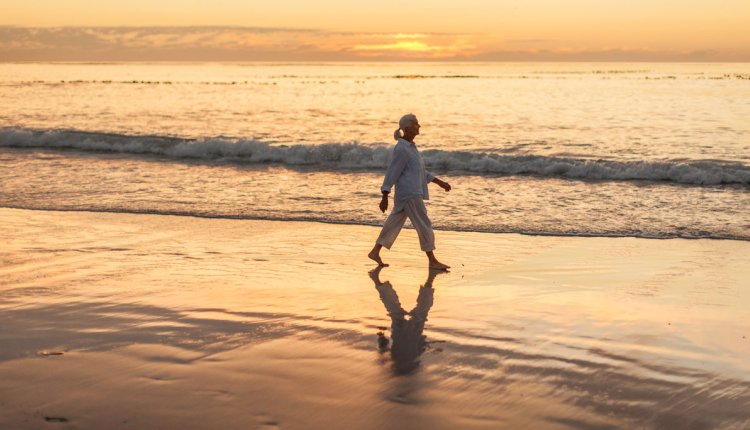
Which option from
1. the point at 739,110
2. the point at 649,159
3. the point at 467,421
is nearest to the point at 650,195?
the point at 649,159

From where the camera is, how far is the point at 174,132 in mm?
29922

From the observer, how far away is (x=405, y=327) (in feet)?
21.2

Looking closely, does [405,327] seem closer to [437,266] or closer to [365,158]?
[437,266]

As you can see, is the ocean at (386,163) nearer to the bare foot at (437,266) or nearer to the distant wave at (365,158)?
the distant wave at (365,158)

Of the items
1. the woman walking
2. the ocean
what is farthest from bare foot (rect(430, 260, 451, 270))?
the ocean

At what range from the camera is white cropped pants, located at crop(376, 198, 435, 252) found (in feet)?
29.2

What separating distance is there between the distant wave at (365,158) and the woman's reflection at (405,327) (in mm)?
11235

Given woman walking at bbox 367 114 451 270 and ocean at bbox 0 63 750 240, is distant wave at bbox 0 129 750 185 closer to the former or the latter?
ocean at bbox 0 63 750 240

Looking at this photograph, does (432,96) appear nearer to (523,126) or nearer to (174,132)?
(523,126)

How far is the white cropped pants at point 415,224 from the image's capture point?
8.91m

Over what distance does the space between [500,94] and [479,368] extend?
53816 millimetres

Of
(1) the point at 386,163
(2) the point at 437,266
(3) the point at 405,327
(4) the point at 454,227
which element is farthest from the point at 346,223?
(1) the point at 386,163

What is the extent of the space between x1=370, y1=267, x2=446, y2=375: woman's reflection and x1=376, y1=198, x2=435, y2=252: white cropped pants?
65cm

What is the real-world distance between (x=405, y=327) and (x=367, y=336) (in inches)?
16.4
